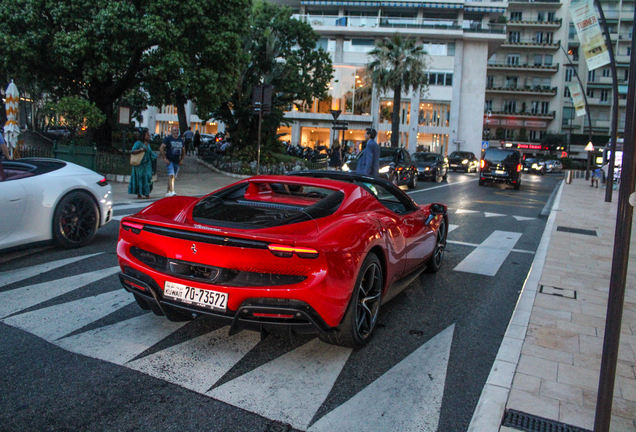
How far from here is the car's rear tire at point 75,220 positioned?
6703 millimetres

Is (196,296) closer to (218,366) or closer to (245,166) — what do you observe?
(218,366)

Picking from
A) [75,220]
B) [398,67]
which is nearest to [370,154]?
[75,220]

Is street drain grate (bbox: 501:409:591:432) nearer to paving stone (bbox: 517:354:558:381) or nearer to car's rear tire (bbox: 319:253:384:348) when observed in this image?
paving stone (bbox: 517:354:558:381)

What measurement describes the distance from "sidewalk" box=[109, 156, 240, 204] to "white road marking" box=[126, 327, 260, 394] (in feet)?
30.6

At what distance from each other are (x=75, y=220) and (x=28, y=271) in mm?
1241

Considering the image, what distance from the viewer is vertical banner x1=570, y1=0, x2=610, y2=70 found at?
14.9 metres

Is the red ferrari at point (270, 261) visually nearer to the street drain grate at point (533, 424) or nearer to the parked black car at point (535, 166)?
the street drain grate at point (533, 424)

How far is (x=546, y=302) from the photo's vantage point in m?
5.45

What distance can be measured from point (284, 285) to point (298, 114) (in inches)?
2121

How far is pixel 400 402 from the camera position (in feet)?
10.7

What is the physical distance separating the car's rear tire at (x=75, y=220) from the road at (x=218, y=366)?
954 mm

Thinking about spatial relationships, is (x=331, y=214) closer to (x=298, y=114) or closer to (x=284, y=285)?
(x=284, y=285)

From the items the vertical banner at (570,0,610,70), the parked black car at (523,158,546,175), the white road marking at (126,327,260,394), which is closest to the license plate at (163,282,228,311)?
the white road marking at (126,327,260,394)

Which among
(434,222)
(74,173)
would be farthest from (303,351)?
(74,173)
